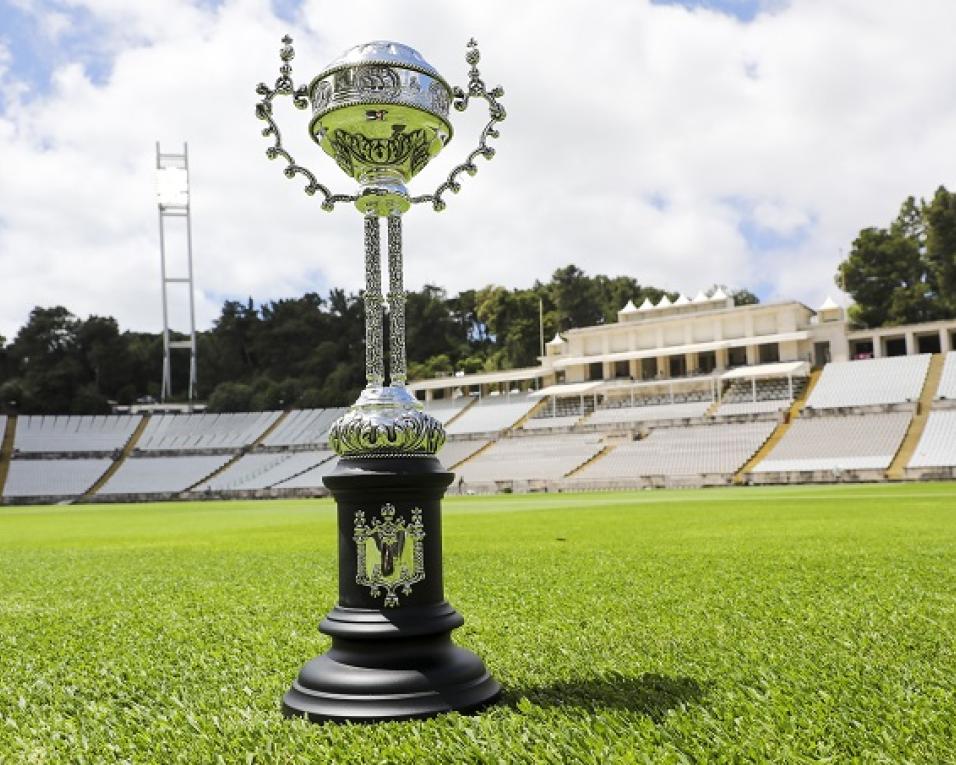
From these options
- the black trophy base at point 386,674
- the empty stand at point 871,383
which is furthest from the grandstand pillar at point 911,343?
the black trophy base at point 386,674

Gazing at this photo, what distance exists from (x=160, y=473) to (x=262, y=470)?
7919 mm

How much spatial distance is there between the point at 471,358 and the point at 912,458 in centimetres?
4623

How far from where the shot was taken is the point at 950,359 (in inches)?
1962

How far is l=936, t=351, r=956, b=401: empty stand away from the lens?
46.0 m

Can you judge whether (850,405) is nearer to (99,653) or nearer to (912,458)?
(912,458)

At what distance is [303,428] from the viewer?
69375 millimetres

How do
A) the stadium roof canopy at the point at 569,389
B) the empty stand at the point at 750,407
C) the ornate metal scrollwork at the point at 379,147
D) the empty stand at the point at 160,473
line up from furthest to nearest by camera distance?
the stadium roof canopy at the point at 569,389
the empty stand at the point at 160,473
the empty stand at the point at 750,407
the ornate metal scrollwork at the point at 379,147

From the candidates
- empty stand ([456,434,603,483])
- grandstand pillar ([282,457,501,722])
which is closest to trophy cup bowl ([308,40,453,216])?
grandstand pillar ([282,457,501,722])

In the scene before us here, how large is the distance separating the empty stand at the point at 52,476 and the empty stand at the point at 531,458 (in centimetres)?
2817

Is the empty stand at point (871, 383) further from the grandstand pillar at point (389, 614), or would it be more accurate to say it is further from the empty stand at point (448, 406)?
the grandstand pillar at point (389, 614)

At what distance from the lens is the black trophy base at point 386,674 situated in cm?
366

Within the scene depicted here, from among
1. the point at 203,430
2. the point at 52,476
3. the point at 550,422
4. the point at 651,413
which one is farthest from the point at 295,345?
the point at 651,413

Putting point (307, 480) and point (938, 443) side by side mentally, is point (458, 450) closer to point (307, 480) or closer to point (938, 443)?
point (307, 480)

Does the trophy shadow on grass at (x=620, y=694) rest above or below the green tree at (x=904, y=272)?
below
